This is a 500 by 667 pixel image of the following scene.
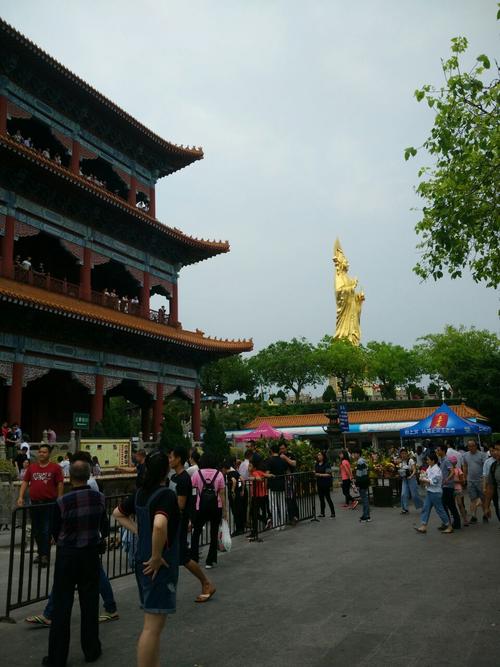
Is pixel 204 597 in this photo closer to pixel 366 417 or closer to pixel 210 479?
pixel 210 479

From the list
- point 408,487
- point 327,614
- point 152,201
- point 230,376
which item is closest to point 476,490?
point 408,487

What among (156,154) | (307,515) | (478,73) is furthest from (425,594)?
(156,154)

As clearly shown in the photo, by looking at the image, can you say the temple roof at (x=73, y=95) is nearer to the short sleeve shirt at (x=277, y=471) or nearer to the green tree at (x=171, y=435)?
the green tree at (x=171, y=435)

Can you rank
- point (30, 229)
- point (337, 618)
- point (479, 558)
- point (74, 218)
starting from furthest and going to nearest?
point (74, 218)
point (30, 229)
point (479, 558)
point (337, 618)

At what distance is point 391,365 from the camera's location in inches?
2260

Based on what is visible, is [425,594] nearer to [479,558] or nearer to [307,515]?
[479,558]

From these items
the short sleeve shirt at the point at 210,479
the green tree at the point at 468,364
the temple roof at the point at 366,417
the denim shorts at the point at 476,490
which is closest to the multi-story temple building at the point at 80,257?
the short sleeve shirt at the point at 210,479

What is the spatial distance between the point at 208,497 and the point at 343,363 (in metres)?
49.4

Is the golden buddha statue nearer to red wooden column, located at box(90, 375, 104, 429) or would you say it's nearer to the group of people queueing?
red wooden column, located at box(90, 375, 104, 429)

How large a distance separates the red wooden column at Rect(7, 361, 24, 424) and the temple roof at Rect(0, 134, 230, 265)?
6697mm

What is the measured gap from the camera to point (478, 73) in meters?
11.1

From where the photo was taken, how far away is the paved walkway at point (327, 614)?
4.68 meters

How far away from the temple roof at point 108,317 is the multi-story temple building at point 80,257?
6 centimetres

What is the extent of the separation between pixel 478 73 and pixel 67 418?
1960 centimetres
